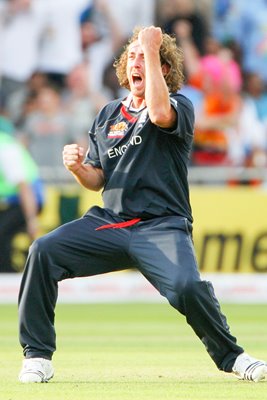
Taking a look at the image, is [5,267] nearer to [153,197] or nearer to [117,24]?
[117,24]

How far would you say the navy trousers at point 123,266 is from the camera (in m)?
6.47

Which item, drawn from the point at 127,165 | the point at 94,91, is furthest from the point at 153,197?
the point at 94,91

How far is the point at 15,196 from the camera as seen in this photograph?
1634 centimetres

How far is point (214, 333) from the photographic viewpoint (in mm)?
6539

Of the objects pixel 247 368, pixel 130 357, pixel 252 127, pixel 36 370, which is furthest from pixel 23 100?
pixel 247 368

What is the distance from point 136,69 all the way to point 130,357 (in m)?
2.65

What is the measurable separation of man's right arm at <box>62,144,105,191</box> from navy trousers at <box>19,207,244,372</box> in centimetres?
26

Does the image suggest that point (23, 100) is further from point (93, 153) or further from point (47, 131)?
point (93, 153)

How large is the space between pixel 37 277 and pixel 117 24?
1144 cm

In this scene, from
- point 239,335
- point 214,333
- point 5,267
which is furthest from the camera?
point 5,267

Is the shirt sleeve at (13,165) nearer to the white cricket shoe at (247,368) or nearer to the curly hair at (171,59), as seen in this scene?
the curly hair at (171,59)

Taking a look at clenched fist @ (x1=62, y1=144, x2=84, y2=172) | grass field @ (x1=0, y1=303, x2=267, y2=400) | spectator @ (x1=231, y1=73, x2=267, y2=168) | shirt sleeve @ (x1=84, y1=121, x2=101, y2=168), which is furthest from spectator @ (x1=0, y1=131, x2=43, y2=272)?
clenched fist @ (x1=62, y1=144, x2=84, y2=172)

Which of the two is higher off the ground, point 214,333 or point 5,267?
point 214,333

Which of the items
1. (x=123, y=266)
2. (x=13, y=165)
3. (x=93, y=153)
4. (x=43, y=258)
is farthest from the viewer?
(x=13, y=165)
